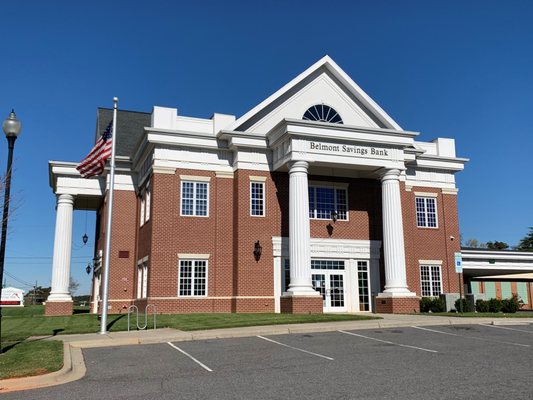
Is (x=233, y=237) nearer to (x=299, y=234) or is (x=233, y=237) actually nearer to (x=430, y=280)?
(x=299, y=234)

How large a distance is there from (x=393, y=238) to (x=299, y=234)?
5090mm

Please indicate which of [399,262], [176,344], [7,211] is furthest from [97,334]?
[399,262]

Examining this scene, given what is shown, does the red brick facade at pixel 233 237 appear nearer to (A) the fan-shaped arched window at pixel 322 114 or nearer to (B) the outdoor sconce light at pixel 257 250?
(B) the outdoor sconce light at pixel 257 250

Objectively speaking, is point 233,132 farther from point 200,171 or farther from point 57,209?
point 57,209

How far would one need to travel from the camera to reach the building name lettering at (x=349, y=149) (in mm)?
25936

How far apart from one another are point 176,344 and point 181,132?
13917 millimetres

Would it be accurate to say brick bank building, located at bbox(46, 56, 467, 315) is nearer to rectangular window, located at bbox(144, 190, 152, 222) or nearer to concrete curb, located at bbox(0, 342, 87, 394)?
rectangular window, located at bbox(144, 190, 152, 222)

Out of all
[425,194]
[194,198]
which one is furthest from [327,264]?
[194,198]

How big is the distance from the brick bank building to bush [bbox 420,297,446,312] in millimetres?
945

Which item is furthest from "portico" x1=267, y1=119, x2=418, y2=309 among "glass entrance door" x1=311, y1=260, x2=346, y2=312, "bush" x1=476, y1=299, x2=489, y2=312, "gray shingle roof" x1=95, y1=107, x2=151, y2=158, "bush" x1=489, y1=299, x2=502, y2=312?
"gray shingle roof" x1=95, y1=107, x2=151, y2=158

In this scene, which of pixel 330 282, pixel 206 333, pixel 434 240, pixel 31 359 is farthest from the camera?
pixel 434 240

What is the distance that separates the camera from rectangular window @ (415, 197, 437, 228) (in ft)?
101

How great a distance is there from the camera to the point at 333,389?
28.8ft

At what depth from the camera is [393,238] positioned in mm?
26891
